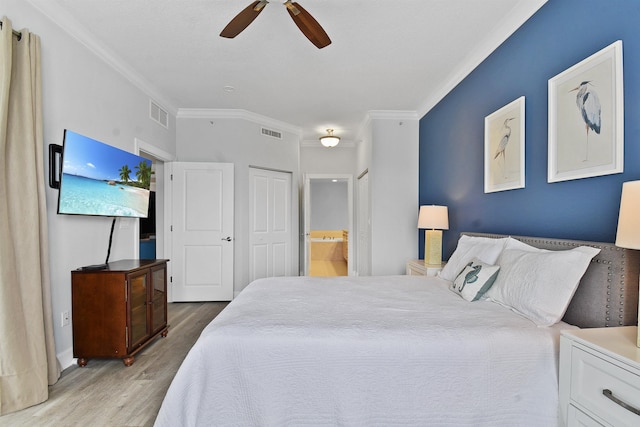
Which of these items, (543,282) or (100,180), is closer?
(543,282)

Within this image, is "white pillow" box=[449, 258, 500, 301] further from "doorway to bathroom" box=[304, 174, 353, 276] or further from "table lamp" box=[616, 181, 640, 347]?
"doorway to bathroom" box=[304, 174, 353, 276]

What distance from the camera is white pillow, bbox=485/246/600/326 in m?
1.53

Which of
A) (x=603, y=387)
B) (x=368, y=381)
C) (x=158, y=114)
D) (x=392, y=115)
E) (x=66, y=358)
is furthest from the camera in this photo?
(x=392, y=115)

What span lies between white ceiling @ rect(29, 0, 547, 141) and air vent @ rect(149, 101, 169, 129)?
102mm

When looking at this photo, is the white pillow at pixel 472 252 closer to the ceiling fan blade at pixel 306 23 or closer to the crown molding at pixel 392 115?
the ceiling fan blade at pixel 306 23

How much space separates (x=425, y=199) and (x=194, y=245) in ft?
10.8

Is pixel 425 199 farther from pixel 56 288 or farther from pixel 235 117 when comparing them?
pixel 56 288

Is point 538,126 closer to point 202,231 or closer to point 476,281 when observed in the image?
point 476,281

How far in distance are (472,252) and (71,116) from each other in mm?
3394

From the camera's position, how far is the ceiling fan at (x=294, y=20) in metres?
1.87

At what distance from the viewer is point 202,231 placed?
172 inches

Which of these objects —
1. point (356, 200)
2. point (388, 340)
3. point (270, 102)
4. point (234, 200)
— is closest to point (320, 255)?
point (356, 200)

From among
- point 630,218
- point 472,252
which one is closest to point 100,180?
point 472,252

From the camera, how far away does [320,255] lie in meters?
9.08
